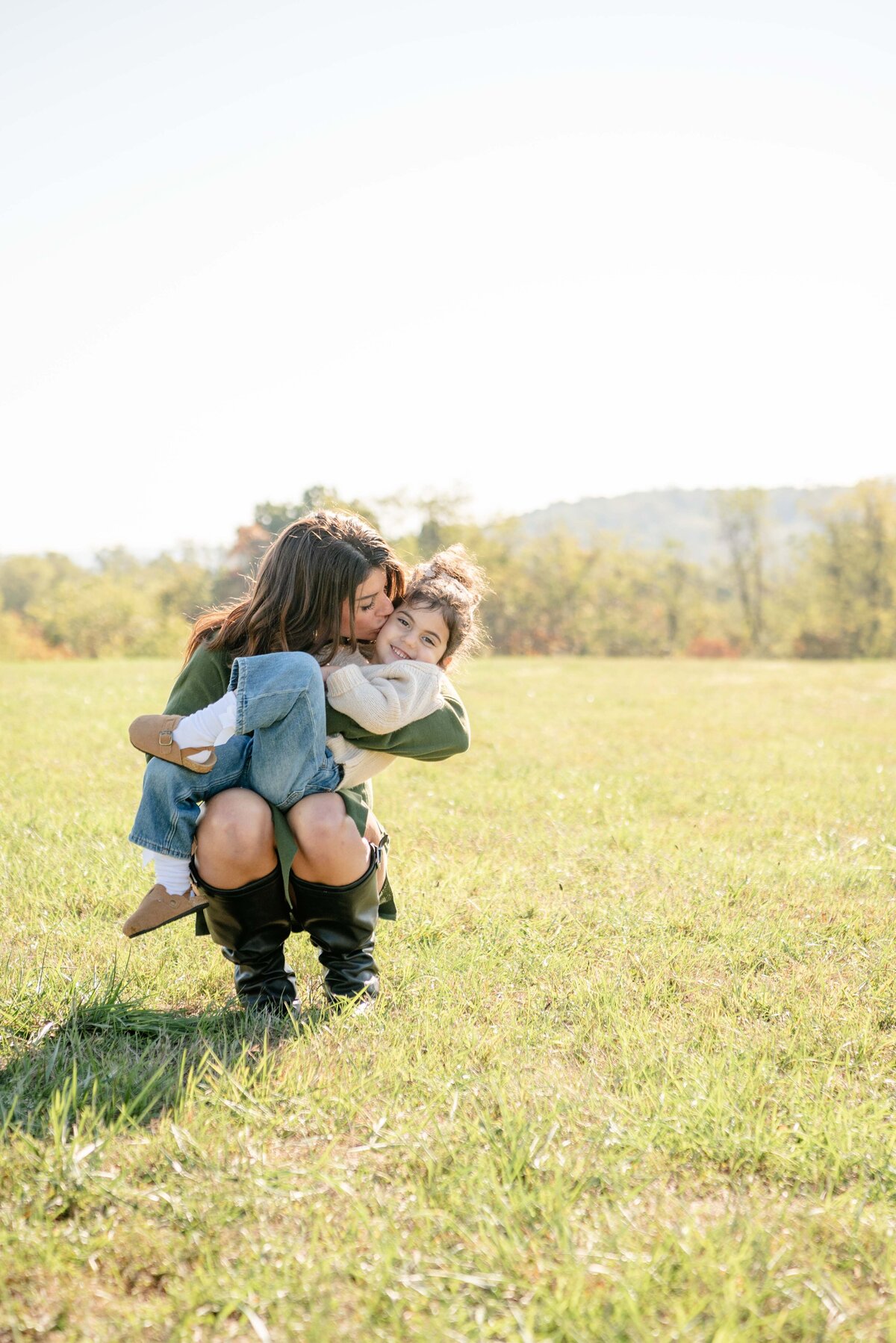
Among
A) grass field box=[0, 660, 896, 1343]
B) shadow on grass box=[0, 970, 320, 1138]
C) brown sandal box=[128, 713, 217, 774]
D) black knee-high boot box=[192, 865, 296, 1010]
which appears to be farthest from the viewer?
black knee-high boot box=[192, 865, 296, 1010]

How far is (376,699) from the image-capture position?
3340 mm

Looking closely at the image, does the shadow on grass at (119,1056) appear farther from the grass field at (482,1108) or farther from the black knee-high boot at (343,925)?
the black knee-high boot at (343,925)

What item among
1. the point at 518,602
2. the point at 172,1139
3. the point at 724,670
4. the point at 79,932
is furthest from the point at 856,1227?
the point at 518,602

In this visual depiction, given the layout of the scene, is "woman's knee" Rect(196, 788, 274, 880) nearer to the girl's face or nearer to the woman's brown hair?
the woman's brown hair

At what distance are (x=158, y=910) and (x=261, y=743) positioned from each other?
604mm

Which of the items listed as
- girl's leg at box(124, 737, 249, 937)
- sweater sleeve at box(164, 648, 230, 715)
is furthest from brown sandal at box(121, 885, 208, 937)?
sweater sleeve at box(164, 648, 230, 715)

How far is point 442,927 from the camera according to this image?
13.5 ft

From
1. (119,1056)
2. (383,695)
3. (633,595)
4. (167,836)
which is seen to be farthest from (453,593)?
(633,595)

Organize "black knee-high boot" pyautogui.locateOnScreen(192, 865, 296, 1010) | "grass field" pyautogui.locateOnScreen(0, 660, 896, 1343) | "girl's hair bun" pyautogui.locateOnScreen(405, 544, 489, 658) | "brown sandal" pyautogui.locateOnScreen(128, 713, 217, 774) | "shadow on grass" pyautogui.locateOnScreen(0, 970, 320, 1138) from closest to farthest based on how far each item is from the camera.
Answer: "grass field" pyautogui.locateOnScreen(0, 660, 896, 1343), "shadow on grass" pyautogui.locateOnScreen(0, 970, 320, 1138), "brown sandal" pyautogui.locateOnScreen(128, 713, 217, 774), "black knee-high boot" pyautogui.locateOnScreen(192, 865, 296, 1010), "girl's hair bun" pyautogui.locateOnScreen(405, 544, 489, 658)

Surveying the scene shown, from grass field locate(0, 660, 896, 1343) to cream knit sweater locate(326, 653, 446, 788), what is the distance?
80 centimetres

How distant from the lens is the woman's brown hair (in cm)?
341

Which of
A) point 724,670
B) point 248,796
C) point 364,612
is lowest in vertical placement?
point 724,670

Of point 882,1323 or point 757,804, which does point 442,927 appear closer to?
point 882,1323

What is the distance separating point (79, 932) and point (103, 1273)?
81.4 inches
